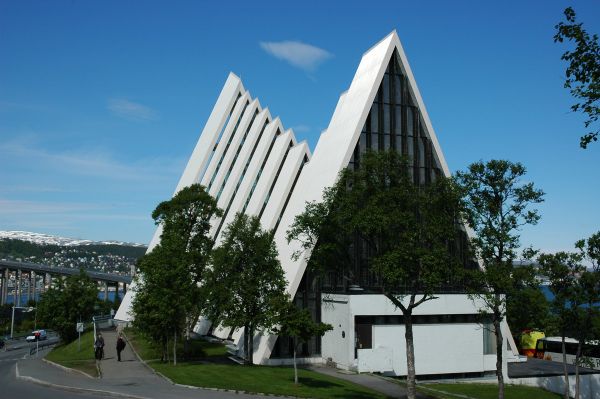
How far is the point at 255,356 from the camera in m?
33.7

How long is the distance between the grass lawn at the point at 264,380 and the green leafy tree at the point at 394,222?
3856 millimetres

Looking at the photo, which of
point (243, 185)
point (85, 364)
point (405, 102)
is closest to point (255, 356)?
point (85, 364)

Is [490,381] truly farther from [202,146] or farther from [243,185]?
[202,146]

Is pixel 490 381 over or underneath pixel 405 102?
underneath

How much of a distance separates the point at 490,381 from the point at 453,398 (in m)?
9.56

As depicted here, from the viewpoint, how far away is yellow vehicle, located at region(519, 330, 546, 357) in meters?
52.7

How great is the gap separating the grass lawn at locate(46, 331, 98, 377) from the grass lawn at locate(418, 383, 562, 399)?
655 inches

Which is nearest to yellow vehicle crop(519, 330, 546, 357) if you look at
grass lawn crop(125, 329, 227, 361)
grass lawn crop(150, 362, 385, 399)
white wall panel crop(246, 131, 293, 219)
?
white wall panel crop(246, 131, 293, 219)

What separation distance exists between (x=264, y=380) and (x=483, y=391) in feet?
42.0

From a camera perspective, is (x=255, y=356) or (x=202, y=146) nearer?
(x=255, y=356)

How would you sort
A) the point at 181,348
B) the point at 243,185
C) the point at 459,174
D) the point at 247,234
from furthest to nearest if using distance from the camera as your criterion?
1. the point at 243,185
2. the point at 181,348
3. the point at 247,234
4. the point at 459,174

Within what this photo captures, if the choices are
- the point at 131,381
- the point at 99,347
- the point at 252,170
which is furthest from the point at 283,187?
the point at 131,381

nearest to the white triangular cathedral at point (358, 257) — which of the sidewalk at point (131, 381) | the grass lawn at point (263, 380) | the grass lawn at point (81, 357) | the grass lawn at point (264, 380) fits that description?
the sidewalk at point (131, 381)

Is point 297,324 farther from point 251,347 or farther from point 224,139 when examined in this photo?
point 224,139
